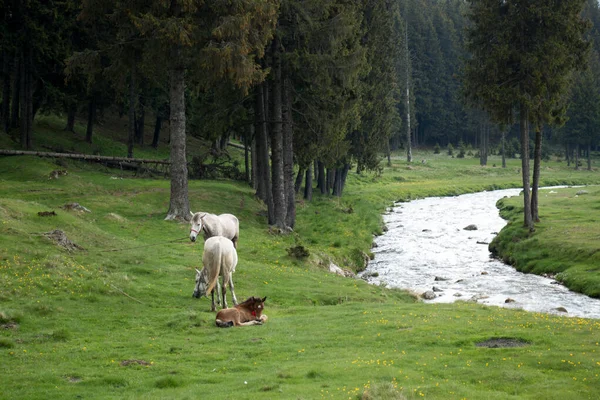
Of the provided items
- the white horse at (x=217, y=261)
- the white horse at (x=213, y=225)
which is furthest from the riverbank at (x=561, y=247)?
the white horse at (x=217, y=261)

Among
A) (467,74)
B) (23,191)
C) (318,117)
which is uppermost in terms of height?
(467,74)

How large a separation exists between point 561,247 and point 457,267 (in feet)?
18.9

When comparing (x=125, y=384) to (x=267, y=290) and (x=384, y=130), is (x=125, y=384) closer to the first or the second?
(x=267, y=290)

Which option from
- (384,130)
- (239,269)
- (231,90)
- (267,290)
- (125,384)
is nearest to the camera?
(125,384)

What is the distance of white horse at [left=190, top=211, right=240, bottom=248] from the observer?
21.4 m

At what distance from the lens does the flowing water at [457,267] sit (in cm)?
2716

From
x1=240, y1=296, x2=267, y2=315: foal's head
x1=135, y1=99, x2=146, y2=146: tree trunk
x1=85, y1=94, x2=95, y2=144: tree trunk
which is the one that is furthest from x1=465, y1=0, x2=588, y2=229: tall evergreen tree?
x1=135, y1=99, x2=146, y2=146: tree trunk

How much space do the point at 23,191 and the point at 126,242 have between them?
39.3 ft

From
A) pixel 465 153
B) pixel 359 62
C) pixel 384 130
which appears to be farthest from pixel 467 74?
pixel 465 153

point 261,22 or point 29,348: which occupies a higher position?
point 261,22

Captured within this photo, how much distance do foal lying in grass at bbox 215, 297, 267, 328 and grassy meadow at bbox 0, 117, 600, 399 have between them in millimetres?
368

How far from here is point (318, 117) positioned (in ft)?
131

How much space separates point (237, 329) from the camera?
17.5 metres

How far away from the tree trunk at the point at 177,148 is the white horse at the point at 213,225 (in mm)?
9582
